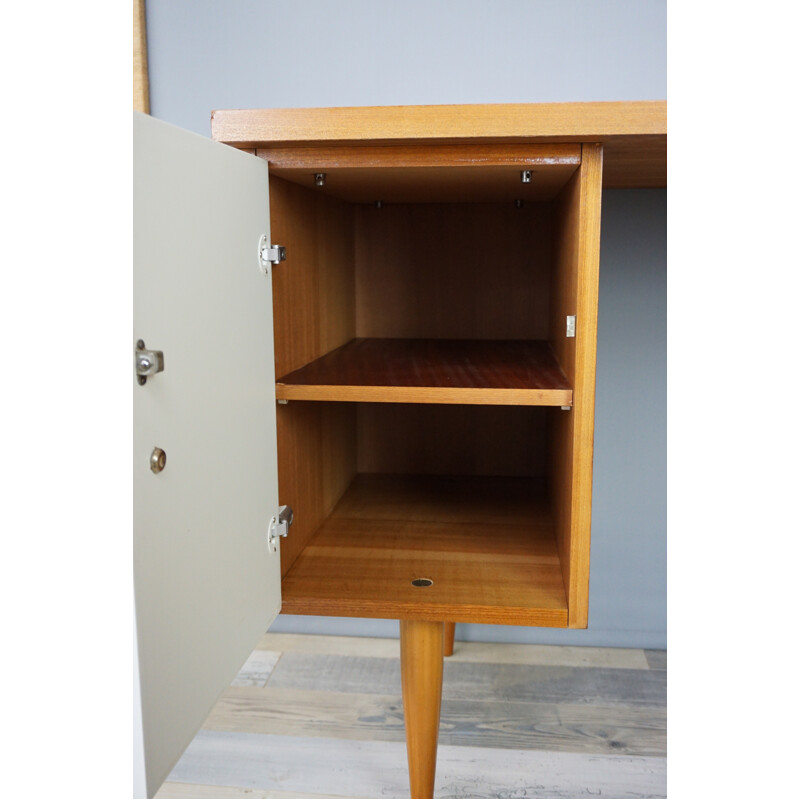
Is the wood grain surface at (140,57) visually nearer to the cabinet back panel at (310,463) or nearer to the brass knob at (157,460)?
the cabinet back panel at (310,463)

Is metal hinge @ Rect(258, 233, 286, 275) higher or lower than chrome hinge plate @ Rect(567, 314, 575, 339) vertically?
higher

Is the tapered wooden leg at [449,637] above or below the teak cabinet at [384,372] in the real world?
below

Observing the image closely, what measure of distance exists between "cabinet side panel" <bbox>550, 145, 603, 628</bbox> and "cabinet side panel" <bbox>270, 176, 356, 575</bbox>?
1.02ft

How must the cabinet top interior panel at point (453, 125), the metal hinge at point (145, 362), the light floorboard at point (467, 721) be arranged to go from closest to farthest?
the metal hinge at point (145, 362), the cabinet top interior panel at point (453, 125), the light floorboard at point (467, 721)

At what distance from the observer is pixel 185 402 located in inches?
22.5

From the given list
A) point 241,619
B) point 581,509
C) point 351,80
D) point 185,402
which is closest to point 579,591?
point 581,509

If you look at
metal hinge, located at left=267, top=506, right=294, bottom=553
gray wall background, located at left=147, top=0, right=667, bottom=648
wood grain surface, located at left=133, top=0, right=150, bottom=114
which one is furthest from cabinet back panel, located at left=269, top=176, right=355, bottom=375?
wood grain surface, located at left=133, top=0, right=150, bottom=114

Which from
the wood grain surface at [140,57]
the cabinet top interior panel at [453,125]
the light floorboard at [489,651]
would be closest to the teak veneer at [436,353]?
the cabinet top interior panel at [453,125]

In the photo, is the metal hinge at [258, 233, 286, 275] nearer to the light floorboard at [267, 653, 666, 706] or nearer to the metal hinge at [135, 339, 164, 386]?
the metal hinge at [135, 339, 164, 386]

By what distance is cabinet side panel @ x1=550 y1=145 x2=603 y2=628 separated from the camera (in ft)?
2.49

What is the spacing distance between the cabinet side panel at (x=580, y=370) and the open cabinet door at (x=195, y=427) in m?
0.31

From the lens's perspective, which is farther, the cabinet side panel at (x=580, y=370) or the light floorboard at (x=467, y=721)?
the light floorboard at (x=467, y=721)

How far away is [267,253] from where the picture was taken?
772 mm

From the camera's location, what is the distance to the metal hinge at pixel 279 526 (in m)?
0.81
